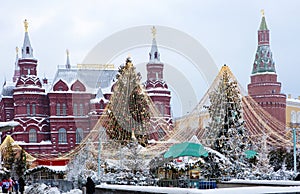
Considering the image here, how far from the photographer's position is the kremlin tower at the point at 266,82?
62.0m

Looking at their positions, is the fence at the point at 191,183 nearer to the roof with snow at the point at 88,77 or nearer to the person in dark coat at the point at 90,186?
the person in dark coat at the point at 90,186

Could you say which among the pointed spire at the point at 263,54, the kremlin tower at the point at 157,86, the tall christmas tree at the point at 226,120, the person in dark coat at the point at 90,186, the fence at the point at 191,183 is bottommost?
the fence at the point at 191,183

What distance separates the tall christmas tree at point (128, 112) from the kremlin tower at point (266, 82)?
31.8 metres

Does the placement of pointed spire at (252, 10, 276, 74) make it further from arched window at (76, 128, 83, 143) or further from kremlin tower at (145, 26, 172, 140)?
arched window at (76, 128, 83, 143)

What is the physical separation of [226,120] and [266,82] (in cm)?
3796

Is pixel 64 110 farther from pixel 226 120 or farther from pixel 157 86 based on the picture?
pixel 226 120

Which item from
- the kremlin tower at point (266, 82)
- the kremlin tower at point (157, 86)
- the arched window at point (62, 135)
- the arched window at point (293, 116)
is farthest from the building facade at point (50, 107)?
the arched window at point (293, 116)

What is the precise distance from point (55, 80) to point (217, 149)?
35.6 meters

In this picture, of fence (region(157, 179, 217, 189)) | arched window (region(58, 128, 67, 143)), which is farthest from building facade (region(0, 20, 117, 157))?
fence (region(157, 179, 217, 189))

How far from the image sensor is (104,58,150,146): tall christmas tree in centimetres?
3186

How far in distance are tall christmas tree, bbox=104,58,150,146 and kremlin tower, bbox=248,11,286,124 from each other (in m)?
31.8

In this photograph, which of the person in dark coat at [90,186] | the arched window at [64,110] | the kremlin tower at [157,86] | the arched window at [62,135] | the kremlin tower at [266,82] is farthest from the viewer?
the kremlin tower at [266,82]

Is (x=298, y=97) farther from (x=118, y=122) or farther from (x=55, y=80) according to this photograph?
(x=118, y=122)

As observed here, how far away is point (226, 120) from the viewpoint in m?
26.1
